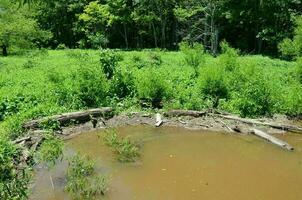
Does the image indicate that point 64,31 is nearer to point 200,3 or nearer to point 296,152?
point 200,3

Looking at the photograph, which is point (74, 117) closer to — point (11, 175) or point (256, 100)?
point (11, 175)

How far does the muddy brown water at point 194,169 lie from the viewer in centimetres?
1069

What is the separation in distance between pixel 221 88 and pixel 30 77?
9.24 meters

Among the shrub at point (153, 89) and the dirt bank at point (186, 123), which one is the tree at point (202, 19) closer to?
the shrub at point (153, 89)

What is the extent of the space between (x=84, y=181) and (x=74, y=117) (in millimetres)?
6127

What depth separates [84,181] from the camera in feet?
34.9

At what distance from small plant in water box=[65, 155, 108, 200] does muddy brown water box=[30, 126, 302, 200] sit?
0.24m

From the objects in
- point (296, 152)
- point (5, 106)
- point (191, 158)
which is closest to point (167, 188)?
point (191, 158)

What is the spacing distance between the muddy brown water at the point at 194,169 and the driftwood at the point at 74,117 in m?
1.26

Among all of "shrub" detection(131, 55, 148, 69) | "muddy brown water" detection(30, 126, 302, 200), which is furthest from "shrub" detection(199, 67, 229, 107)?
"shrub" detection(131, 55, 148, 69)

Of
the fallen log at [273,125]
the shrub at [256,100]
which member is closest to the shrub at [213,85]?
the shrub at [256,100]

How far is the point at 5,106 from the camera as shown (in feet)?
55.1

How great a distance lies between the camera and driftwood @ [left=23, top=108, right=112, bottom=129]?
15.4 m

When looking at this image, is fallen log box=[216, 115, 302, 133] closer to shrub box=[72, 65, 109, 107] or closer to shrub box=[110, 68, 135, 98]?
shrub box=[110, 68, 135, 98]
